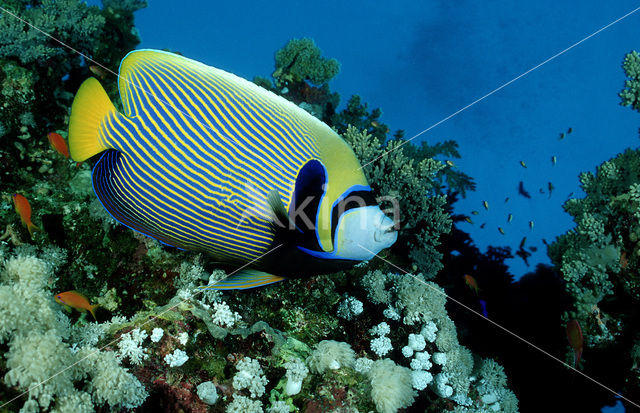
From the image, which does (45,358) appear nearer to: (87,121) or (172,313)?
(172,313)

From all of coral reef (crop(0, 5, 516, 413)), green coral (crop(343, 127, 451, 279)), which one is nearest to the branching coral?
coral reef (crop(0, 5, 516, 413))

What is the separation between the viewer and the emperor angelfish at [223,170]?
51.5 inches

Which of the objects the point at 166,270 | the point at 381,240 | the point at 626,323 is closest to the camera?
the point at 381,240

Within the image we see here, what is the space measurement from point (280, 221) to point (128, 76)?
849mm

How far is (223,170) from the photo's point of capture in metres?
1.40

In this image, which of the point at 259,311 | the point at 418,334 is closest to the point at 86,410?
the point at 259,311

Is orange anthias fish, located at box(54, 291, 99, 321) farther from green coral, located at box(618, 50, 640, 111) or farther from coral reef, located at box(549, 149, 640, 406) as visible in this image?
green coral, located at box(618, 50, 640, 111)

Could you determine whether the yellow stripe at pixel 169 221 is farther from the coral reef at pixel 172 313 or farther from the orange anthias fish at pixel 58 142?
the orange anthias fish at pixel 58 142

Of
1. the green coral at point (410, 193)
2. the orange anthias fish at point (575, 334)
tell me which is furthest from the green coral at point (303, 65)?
the orange anthias fish at point (575, 334)

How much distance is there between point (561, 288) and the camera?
4.68 m

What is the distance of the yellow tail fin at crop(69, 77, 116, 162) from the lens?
1.30 metres

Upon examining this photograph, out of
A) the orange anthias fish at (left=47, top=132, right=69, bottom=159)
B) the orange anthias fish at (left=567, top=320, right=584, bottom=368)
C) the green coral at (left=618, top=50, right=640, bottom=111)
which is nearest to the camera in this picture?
the orange anthias fish at (left=47, top=132, right=69, bottom=159)

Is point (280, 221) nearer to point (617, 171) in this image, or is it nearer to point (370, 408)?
point (370, 408)

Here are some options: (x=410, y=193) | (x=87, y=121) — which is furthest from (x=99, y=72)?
(x=410, y=193)
